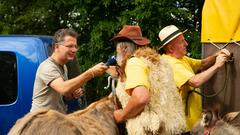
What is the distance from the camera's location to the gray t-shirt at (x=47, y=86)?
4.60 m

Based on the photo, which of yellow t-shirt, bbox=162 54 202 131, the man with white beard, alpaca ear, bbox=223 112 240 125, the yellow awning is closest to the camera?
alpaca ear, bbox=223 112 240 125

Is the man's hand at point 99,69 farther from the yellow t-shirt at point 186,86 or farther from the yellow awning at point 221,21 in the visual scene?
the yellow awning at point 221,21

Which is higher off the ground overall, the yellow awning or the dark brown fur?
Result: the yellow awning

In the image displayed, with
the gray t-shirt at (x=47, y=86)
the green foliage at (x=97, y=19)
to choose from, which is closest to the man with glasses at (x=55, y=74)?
the gray t-shirt at (x=47, y=86)

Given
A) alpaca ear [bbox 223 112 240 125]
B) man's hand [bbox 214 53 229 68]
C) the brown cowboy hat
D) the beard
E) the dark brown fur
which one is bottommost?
alpaca ear [bbox 223 112 240 125]

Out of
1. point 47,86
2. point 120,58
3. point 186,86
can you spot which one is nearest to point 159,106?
point 120,58

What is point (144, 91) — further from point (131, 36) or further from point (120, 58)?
point (131, 36)

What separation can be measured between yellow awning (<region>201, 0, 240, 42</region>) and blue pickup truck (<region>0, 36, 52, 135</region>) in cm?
221

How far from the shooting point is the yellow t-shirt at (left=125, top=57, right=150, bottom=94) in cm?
391

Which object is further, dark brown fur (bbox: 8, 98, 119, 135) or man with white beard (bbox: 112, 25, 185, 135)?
man with white beard (bbox: 112, 25, 185, 135)

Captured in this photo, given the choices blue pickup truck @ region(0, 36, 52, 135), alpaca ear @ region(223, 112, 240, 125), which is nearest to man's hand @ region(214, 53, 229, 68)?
alpaca ear @ region(223, 112, 240, 125)

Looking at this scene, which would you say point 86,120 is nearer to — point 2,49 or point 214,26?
point 214,26

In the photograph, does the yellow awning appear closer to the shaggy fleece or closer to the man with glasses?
the shaggy fleece

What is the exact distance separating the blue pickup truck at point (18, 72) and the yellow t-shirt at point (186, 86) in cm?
197
